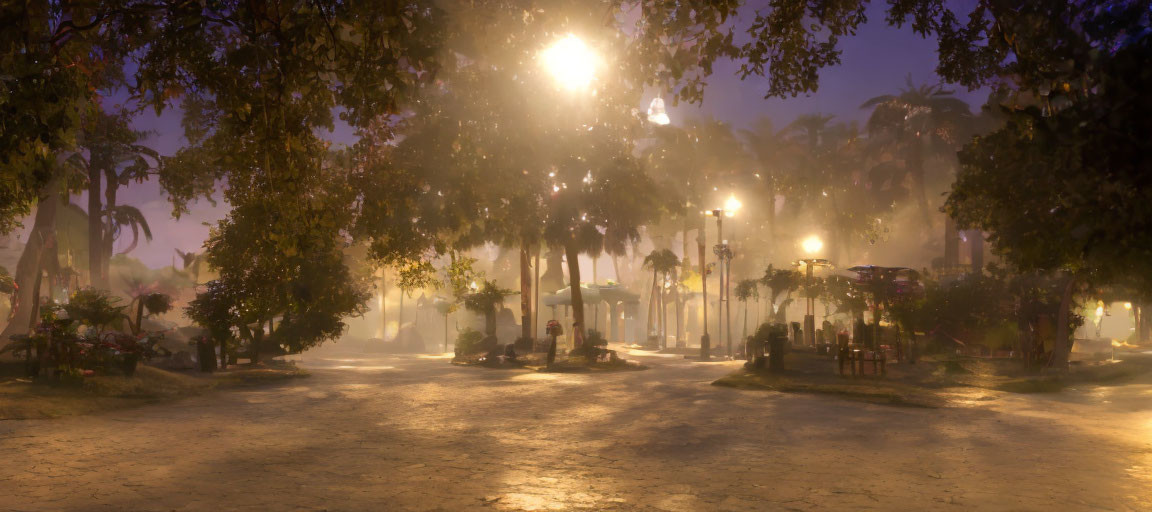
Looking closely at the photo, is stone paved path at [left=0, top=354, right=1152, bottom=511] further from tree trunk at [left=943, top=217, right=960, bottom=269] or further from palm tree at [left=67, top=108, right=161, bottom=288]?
tree trunk at [left=943, top=217, right=960, bottom=269]

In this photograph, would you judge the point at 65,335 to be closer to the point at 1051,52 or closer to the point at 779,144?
the point at 1051,52

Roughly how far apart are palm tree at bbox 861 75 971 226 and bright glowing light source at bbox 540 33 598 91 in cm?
3192

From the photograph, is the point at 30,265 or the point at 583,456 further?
the point at 30,265

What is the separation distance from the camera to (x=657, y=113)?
192ft

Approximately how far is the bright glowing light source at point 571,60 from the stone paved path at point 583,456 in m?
7.78

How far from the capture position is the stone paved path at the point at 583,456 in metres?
7.17

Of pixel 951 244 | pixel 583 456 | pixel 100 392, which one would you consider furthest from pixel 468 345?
pixel 951 244

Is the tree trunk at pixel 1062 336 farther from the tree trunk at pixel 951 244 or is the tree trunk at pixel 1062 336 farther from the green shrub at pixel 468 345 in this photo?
the tree trunk at pixel 951 244

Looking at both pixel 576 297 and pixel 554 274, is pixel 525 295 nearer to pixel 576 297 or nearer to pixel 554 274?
pixel 576 297

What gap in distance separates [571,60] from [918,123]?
1557 inches

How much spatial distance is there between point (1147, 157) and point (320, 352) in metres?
52.6

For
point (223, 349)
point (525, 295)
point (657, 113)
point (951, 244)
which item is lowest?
point (223, 349)

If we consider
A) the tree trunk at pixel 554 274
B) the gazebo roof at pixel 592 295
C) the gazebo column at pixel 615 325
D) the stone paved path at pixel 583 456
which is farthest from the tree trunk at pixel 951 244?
the stone paved path at pixel 583 456

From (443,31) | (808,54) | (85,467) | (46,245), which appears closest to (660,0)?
(808,54)
